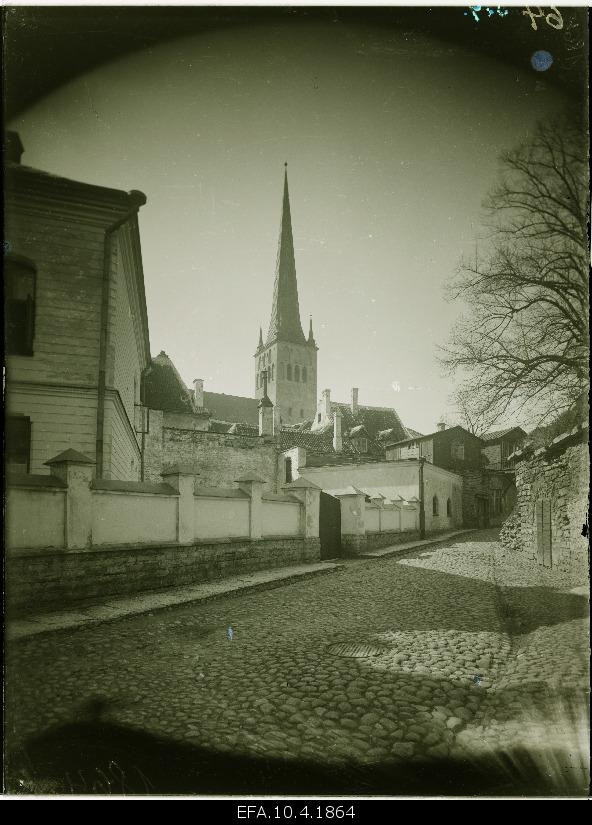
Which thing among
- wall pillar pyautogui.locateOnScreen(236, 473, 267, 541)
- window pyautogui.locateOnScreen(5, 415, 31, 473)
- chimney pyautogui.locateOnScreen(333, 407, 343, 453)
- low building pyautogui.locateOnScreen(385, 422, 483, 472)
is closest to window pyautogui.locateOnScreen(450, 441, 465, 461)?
low building pyautogui.locateOnScreen(385, 422, 483, 472)

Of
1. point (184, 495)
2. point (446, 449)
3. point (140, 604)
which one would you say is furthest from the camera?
point (446, 449)

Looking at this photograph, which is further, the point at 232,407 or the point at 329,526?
the point at 232,407

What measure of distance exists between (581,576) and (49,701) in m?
4.63

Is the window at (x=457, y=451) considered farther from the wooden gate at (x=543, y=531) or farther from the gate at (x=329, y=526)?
the wooden gate at (x=543, y=531)

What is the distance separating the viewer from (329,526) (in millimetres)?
15711

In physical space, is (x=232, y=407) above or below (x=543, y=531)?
above


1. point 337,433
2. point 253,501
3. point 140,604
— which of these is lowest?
point 140,604

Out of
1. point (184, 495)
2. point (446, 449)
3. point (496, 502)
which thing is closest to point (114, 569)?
point (184, 495)

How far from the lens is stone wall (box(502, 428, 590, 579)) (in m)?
4.67

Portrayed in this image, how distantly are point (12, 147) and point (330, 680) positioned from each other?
17.4 feet

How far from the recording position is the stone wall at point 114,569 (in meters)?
6.40

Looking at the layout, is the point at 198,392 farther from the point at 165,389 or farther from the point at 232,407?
the point at 232,407
